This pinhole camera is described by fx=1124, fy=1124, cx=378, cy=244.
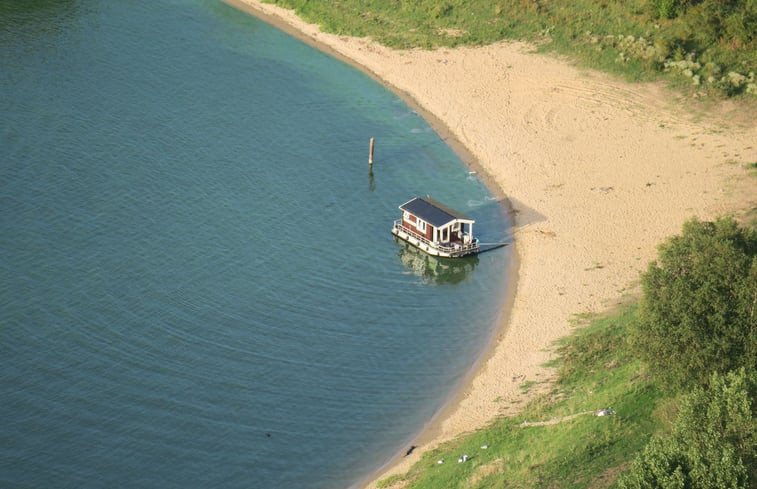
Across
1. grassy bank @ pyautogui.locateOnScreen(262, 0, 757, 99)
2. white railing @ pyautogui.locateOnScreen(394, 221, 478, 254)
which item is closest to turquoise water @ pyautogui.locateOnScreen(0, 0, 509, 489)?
white railing @ pyautogui.locateOnScreen(394, 221, 478, 254)

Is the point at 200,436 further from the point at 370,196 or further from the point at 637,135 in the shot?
the point at 637,135

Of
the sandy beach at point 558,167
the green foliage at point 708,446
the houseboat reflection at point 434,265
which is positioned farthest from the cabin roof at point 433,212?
the green foliage at point 708,446

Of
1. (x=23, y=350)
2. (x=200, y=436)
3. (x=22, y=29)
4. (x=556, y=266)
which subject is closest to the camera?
(x=200, y=436)

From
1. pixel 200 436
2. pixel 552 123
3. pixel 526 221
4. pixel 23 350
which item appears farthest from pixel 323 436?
pixel 552 123

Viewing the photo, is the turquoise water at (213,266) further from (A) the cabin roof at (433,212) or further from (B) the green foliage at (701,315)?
(B) the green foliage at (701,315)

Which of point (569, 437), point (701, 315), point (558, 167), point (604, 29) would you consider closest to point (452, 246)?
point (558, 167)

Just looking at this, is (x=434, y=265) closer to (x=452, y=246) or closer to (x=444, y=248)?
(x=444, y=248)
